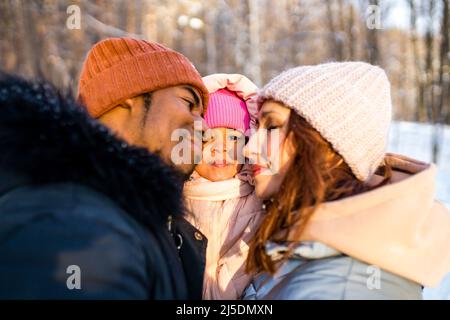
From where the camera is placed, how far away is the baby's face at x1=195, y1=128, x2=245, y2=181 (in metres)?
2.64

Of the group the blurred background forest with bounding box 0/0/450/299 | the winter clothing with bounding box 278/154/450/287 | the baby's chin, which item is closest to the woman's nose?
the winter clothing with bounding box 278/154/450/287

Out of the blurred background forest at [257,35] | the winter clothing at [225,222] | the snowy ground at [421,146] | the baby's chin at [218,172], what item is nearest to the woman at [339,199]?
the winter clothing at [225,222]

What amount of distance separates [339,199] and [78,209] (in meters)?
0.92

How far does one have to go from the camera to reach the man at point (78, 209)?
1.12m

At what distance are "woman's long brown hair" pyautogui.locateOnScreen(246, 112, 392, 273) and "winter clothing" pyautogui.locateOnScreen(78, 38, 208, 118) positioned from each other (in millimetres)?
714

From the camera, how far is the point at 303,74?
180 centimetres

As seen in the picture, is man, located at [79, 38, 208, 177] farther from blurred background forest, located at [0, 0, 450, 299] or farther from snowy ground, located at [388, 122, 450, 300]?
snowy ground, located at [388, 122, 450, 300]

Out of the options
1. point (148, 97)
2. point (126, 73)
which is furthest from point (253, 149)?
point (126, 73)

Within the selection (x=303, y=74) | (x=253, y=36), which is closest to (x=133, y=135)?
(x=303, y=74)

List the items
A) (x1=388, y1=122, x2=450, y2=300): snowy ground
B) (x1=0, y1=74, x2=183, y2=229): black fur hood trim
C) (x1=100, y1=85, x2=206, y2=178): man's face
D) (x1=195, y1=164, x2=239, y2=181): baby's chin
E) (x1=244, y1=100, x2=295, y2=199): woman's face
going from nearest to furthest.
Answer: (x1=0, y1=74, x2=183, y2=229): black fur hood trim → (x1=244, y1=100, x2=295, y2=199): woman's face → (x1=100, y1=85, x2=206, y2=178): man's face → (x1=195, y1=164, x2=239, y2=181): baby's chin → (x1=388, y1=122, x2=450, y2=300): snowy ground

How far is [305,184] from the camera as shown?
1681 mm

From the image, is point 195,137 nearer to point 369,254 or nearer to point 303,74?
point 303,74

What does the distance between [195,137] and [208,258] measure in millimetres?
679

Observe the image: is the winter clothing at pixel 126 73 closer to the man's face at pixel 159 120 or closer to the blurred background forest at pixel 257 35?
the man's face at pixel 159 120
